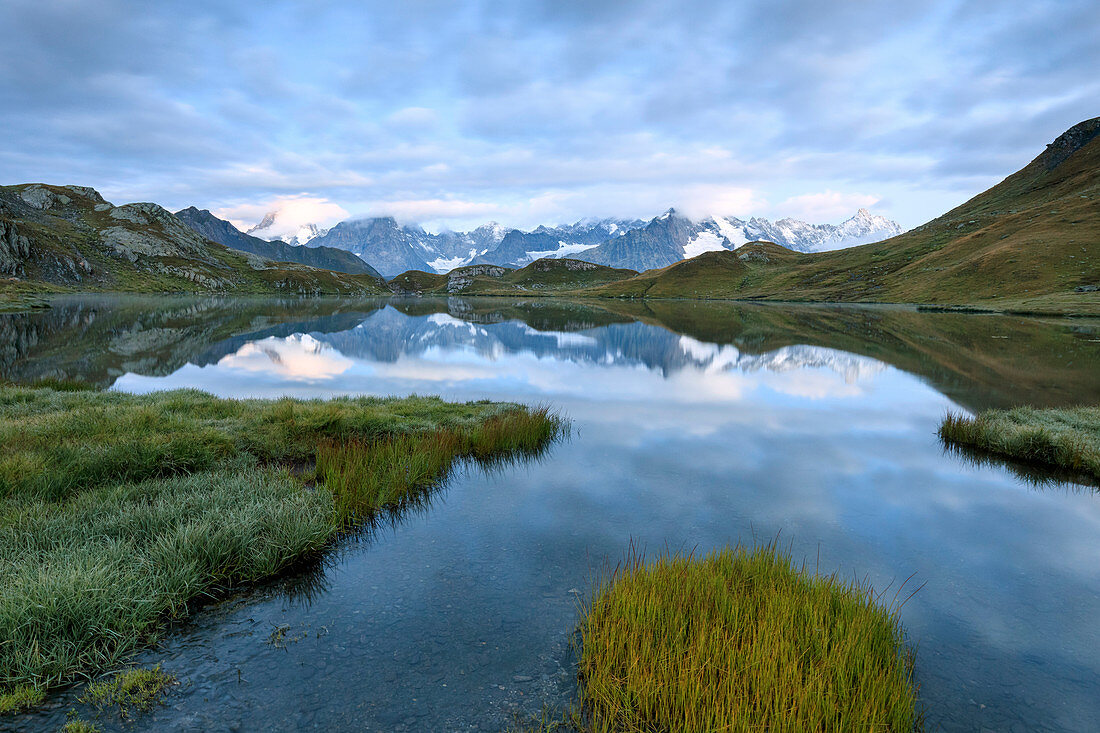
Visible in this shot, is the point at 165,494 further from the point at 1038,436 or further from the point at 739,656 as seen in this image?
the point at 1038,436

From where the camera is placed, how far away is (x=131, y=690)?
7.16m

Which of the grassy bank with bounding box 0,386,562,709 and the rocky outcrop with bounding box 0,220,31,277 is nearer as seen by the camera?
the grassy bank with bounding box 0,386,562,709

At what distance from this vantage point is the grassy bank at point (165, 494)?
25.3 ft

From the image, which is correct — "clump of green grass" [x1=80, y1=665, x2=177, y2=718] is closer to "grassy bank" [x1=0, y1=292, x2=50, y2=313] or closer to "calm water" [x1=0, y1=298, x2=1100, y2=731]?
"calm water" [x1=0, y1=298, x2=1100, y2=731]

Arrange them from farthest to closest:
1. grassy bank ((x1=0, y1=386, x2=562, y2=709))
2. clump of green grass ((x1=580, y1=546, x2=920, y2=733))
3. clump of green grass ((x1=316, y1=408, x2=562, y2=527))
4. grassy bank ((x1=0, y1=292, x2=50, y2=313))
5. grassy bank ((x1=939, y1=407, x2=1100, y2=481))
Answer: grassy bank ((x1=0, y1=292, x2=50, y2=313)) < grassy bank ((x1=939, y1=407, x2=1100, y2=481)) < clump of green grass ((x1=316, y1=408, x2=562, y2=527)) < grassy bank ((x1=0, y1=386, x2=562, y2=709)) < clump of green grass ((x1=580, y1=546, x2=920, y2=733))

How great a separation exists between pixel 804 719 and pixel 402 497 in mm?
11075

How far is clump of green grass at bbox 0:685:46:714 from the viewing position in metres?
6.46

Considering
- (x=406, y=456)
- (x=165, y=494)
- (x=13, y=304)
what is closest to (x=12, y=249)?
(x=13, y=304)

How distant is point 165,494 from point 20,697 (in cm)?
618

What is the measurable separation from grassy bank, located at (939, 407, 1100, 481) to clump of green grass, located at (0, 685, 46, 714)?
26761mm

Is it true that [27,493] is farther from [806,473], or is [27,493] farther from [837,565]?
[806,473]

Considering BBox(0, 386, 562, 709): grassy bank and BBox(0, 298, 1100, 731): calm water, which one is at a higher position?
BBox(0, 386, 562, 709): grassy bank

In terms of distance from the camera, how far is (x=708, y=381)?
3625 cm

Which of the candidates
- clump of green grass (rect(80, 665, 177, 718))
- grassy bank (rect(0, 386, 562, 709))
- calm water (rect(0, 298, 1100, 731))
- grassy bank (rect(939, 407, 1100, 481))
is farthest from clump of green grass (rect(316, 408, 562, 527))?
grassy bank (rect(939, 407, 1100, 481))
